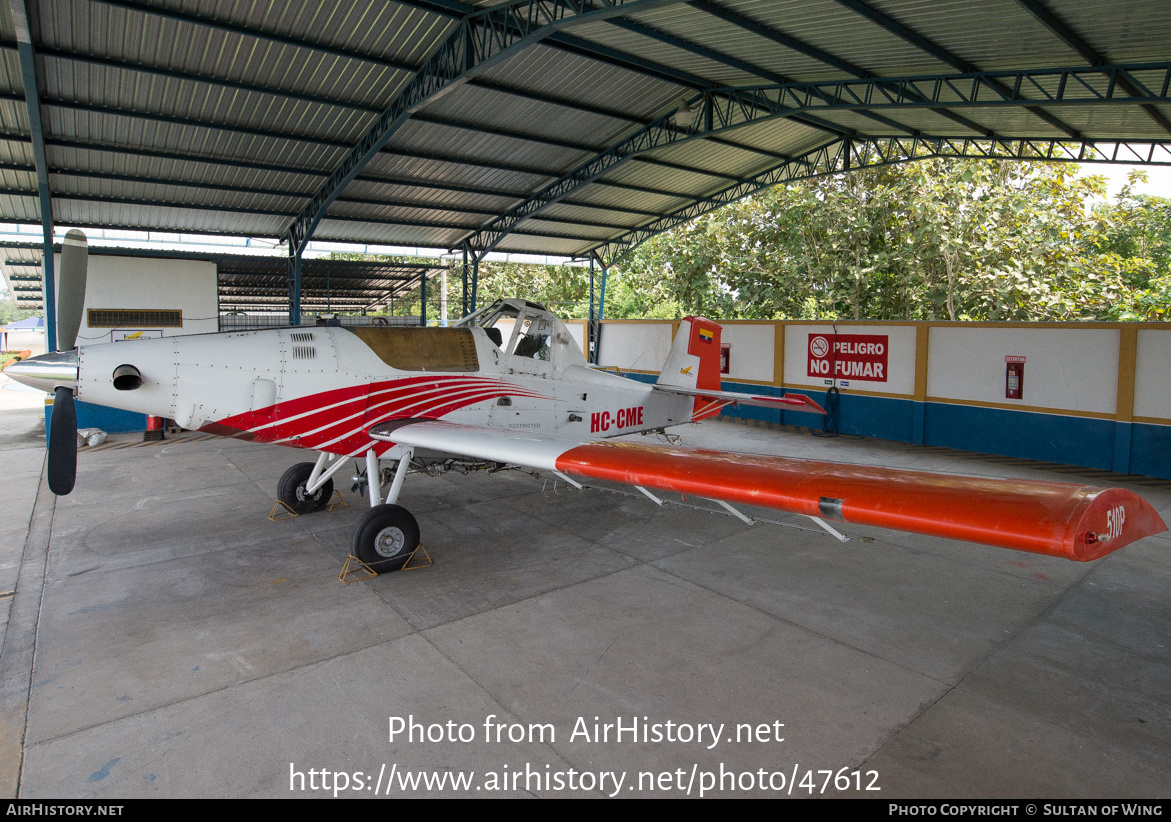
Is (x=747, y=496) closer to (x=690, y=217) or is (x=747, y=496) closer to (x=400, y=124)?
(x=400, y=124)

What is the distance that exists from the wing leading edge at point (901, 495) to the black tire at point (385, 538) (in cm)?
144

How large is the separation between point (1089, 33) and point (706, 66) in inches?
235

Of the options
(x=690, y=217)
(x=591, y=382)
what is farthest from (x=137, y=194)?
(x=690, y=217)

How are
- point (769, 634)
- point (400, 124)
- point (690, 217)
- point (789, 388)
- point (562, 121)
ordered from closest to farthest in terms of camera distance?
point (769, 634)
point (400, 124)
point (562, 121)
point (789, 388)
point (690, 217)

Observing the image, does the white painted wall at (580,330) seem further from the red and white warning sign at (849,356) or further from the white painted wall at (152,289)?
the white painted wall at (152,289)

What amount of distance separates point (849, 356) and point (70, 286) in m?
13.3

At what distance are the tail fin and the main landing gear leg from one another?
16.9 feet

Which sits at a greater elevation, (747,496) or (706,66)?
(706,66)

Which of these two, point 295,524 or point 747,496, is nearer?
point 747,496

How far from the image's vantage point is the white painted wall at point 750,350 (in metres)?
15.7

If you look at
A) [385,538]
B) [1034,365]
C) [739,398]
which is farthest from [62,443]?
[1034,365]

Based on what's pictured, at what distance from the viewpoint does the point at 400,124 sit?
12.3m

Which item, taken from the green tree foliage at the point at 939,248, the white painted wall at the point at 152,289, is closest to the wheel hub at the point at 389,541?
the white painted wall at the point at 152,289

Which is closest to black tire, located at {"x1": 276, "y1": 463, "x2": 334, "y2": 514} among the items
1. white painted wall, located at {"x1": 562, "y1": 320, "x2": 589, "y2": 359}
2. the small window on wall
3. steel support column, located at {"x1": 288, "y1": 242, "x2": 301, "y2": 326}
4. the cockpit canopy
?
the cockpit canopy
